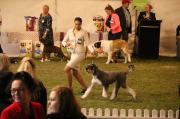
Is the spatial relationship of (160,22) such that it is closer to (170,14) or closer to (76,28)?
(170,14)

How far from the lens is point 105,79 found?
992cm

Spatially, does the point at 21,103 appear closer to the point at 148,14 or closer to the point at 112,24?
the point at 112,24

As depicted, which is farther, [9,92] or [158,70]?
[158,70]

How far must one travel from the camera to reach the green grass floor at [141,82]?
390 inches

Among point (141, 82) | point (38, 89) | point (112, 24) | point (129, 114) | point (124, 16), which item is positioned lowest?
point (141, 82)

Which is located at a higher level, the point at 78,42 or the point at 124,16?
the point at 124,16

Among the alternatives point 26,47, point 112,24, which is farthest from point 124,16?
point 26,47

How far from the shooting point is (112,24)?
16.5 m

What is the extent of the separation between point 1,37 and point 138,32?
472 cm

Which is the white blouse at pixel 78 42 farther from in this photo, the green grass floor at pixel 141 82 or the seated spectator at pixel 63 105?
the seated spectator at pixel 63 105

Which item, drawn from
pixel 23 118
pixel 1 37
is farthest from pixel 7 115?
pixel 1 37

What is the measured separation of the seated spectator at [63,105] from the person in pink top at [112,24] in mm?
12039

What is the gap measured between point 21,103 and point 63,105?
1.30ft

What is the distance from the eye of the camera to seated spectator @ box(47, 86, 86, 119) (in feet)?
14.4
